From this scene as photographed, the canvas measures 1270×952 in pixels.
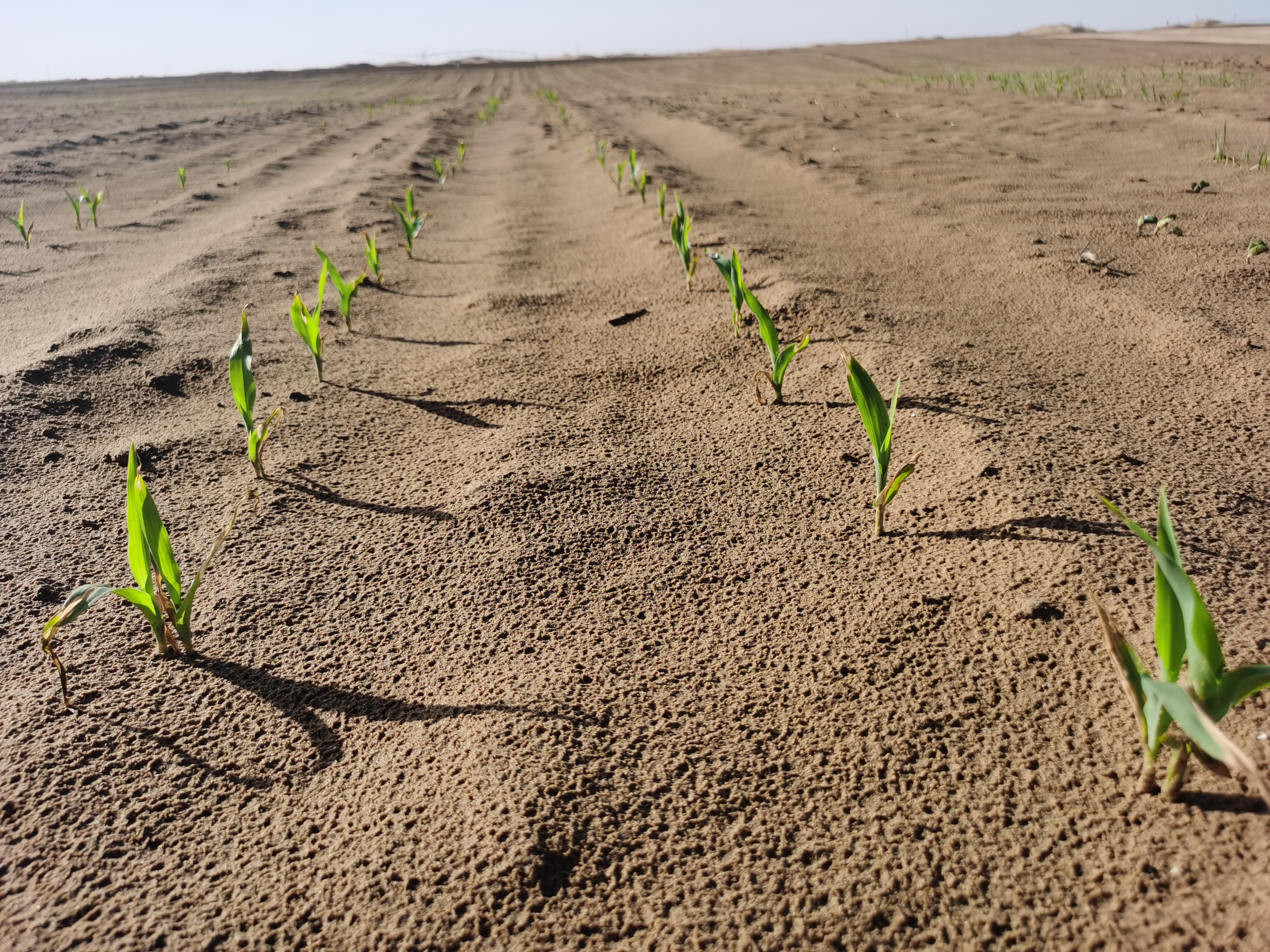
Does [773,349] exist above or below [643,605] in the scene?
above

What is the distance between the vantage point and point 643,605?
1.54 meters

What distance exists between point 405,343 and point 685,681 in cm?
211

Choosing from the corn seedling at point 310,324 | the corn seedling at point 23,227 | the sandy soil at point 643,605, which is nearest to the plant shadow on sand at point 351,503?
the sandy soil at point 643,605

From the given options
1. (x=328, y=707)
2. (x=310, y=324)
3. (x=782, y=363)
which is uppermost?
(x=310, y=324)

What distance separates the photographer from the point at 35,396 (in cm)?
245

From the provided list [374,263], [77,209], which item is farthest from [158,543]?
[77,209]

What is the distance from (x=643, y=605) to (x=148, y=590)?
2.78 ft

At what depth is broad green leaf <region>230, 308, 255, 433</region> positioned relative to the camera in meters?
1.91

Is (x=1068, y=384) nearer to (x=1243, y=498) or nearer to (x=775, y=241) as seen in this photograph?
(x=1243, y=498)

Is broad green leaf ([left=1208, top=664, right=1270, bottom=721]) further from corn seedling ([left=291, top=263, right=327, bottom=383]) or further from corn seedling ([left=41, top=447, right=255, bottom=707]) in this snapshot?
corn seedling ([left=291, top=263, right=327, bottom=383])

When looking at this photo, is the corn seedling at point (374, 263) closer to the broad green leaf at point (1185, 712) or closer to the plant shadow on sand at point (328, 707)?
the plant shadow on sand at point (328, 707)

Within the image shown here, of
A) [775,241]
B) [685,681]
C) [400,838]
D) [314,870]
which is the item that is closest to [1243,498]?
[685,681]

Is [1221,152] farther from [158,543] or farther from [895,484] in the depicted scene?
[158,543]

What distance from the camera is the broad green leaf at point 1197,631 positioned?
0.86 metres
